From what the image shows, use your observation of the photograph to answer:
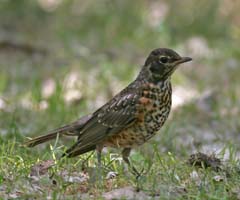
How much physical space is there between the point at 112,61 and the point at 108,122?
204 inches

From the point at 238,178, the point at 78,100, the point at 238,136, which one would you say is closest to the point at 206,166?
the point at 238,178

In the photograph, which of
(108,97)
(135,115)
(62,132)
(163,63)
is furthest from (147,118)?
(108,97)

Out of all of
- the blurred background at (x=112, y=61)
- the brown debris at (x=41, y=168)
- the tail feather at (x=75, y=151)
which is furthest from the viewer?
the blurred background at (x=112, y=61)

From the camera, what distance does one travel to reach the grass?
20.7ft

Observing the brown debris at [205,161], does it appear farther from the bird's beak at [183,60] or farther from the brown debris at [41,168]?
the brown debris at [41,168]

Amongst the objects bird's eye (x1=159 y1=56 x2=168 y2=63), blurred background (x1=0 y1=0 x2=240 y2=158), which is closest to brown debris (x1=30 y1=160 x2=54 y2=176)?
bird's eye (x1=159 y1=56 x2=168 y2=63)

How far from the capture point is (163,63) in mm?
7223

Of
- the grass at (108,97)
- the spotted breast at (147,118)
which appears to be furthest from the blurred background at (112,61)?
the spotted breast at (147,118)

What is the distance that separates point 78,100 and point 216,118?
1.89 meters

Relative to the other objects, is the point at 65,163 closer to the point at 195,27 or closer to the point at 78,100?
the point at 78,100

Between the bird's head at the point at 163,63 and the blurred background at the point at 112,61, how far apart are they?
4.33 feet

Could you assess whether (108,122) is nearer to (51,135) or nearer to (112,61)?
(51,135)

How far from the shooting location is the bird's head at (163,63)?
720 centimetres

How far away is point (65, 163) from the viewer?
271 inches
